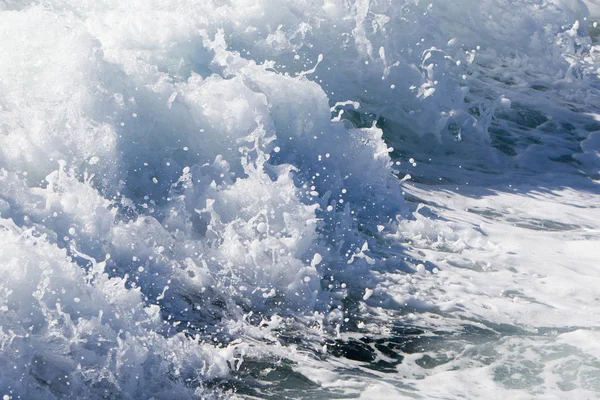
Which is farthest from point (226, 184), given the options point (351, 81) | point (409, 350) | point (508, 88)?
point (508, 88)

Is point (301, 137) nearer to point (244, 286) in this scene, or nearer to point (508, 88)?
point (244, 286)

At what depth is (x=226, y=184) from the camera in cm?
632

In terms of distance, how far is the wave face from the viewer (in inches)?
173

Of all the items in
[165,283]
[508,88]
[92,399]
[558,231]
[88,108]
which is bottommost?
[92,399]

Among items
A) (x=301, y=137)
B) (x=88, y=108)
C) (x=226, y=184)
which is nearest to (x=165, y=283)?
(x=226, y=184)

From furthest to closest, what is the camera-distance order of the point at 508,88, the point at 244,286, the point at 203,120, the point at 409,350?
the point at 508,88 < the point at 203,120 < the point at 244,286 < the point at 409,350

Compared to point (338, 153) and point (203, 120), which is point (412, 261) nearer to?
point (338, 153)

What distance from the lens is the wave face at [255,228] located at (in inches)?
173

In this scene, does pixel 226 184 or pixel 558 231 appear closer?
pixel 226 184

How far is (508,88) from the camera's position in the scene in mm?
12211

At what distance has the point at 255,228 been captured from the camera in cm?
593

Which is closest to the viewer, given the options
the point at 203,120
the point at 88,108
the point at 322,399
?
the point at 322,399

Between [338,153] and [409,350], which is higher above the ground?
[338,153]

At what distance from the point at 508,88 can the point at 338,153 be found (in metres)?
5.60
